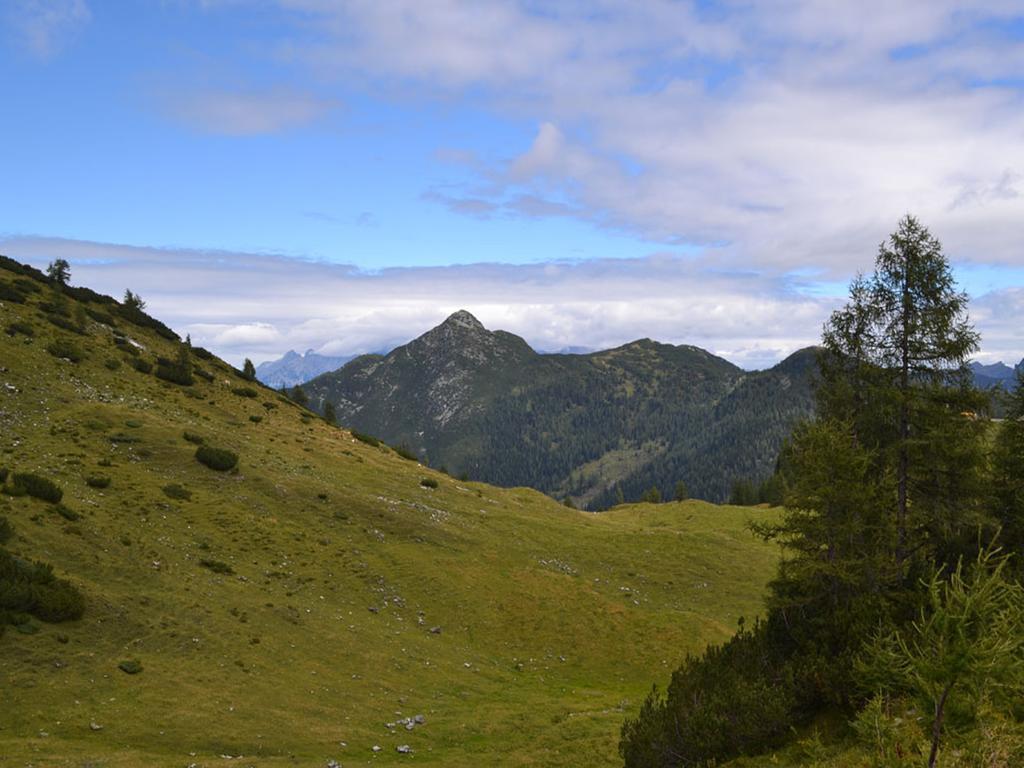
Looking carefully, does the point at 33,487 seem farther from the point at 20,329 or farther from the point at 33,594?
the point at 20,329

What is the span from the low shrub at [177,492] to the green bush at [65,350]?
90.1ft

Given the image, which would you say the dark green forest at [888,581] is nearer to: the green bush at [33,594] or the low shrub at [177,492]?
the green bush at [33,594]

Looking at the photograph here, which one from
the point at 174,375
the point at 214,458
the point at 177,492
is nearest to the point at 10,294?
the point at 174,375

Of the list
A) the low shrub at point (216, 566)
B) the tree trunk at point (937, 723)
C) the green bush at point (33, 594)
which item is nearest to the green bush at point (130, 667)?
the green bush at point (33, 594)

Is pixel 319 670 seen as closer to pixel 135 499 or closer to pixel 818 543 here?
pixel 135 499

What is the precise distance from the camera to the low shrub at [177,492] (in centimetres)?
4000

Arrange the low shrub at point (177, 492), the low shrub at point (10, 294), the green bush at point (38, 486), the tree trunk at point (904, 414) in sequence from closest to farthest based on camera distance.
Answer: the tree trunk at point (904, 414) < the green bush at point (38, 486) < the low shrub at point (177, 492) < the low shrub at point (10, 294)

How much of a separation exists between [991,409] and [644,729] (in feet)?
67.4

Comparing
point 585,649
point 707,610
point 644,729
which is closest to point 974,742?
point 644,729

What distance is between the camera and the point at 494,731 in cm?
2536

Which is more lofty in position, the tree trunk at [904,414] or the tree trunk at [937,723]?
the tree trunk at [904,414]

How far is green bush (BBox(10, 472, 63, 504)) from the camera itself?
3288 centimetres

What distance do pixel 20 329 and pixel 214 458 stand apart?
96.3 ft

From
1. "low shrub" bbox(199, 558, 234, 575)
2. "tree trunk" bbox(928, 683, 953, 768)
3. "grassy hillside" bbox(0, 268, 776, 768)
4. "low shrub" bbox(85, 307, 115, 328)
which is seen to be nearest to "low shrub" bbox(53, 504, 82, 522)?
"grassy hillside" bbox(0, 268, 776, 768)
